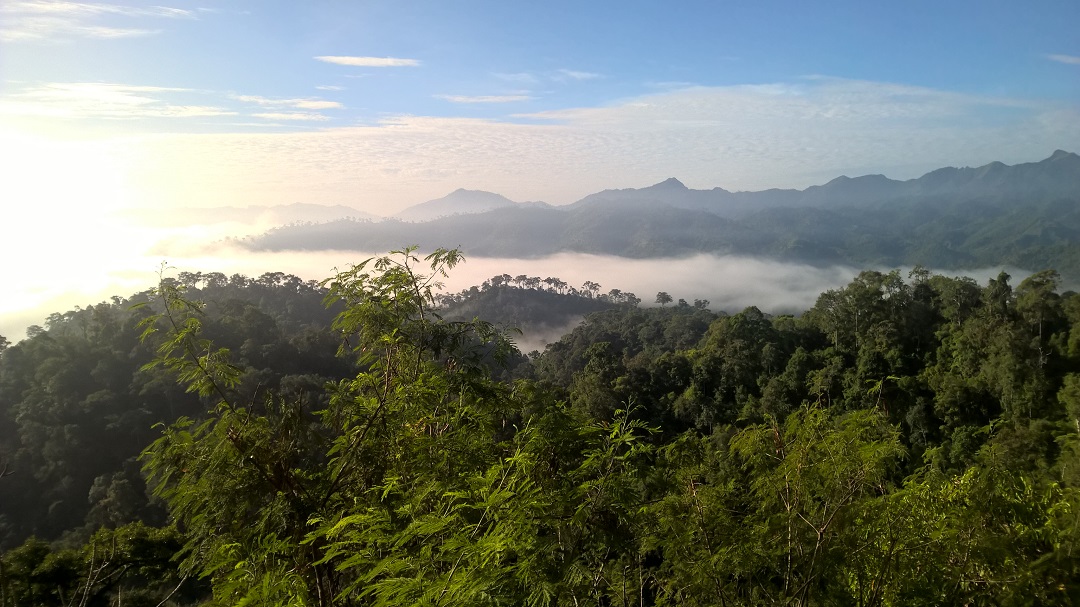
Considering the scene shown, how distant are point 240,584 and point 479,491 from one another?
3.87 feet

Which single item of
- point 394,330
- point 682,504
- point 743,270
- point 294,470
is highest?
point 394,330

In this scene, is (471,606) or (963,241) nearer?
(471,606)

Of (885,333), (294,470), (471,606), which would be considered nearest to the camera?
(471,606)

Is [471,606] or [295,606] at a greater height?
[471,606]

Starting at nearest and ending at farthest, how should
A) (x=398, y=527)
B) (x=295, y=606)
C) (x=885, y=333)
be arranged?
(x=295, y=606), (x=398, y=527), (x=885, y=333)

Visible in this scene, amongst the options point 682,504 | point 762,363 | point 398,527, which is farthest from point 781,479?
point 762,363

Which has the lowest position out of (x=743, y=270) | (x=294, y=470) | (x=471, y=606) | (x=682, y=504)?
(x=743, y=270)

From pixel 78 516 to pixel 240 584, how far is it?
27247 mm

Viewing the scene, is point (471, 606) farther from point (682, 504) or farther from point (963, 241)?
point (963, 241)

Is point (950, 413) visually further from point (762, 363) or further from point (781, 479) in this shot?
point (781, 479)

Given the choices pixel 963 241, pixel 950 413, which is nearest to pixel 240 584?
pixel 950 413

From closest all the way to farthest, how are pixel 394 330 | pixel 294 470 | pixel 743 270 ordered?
pixel 294 470
pixel 394 330
pixel 743 270

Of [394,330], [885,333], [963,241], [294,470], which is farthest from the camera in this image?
[963,241]

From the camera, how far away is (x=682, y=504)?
376cm
